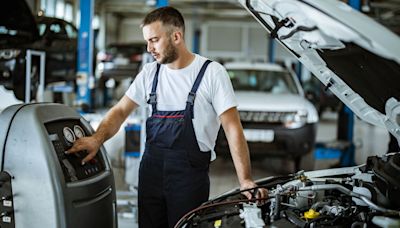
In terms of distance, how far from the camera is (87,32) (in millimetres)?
6766

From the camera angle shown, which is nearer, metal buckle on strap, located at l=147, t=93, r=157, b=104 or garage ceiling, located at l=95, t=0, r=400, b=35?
metal buckle on strap, located at l=147, t=93, r=157, b=104

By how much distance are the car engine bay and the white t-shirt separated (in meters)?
0.35

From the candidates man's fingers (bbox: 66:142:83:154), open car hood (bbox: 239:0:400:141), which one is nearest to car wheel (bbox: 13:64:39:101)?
man's fingers (bbox: 66:142:83:154)

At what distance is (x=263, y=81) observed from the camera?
694 centimetres

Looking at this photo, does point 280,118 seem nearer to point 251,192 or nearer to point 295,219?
point 251,192

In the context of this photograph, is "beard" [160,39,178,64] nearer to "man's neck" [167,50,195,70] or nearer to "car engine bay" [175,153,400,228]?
"man's neck" [167,50,195,70]

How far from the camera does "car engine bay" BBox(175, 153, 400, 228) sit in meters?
1.74

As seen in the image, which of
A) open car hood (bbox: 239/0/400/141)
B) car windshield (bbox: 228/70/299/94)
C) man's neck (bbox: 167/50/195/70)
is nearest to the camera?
open car hood (bbox: 239/0/400/141)

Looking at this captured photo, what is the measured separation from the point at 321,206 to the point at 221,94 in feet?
2.32

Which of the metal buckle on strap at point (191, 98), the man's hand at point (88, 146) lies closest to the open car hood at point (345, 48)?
the metal buckle on strap at point (191, 98)

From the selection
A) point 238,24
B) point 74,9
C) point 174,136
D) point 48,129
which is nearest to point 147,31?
point 174,136

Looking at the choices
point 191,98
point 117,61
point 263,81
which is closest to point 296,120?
point 263,81

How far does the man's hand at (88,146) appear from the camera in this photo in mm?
2066

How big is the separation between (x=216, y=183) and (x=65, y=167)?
155 inches
